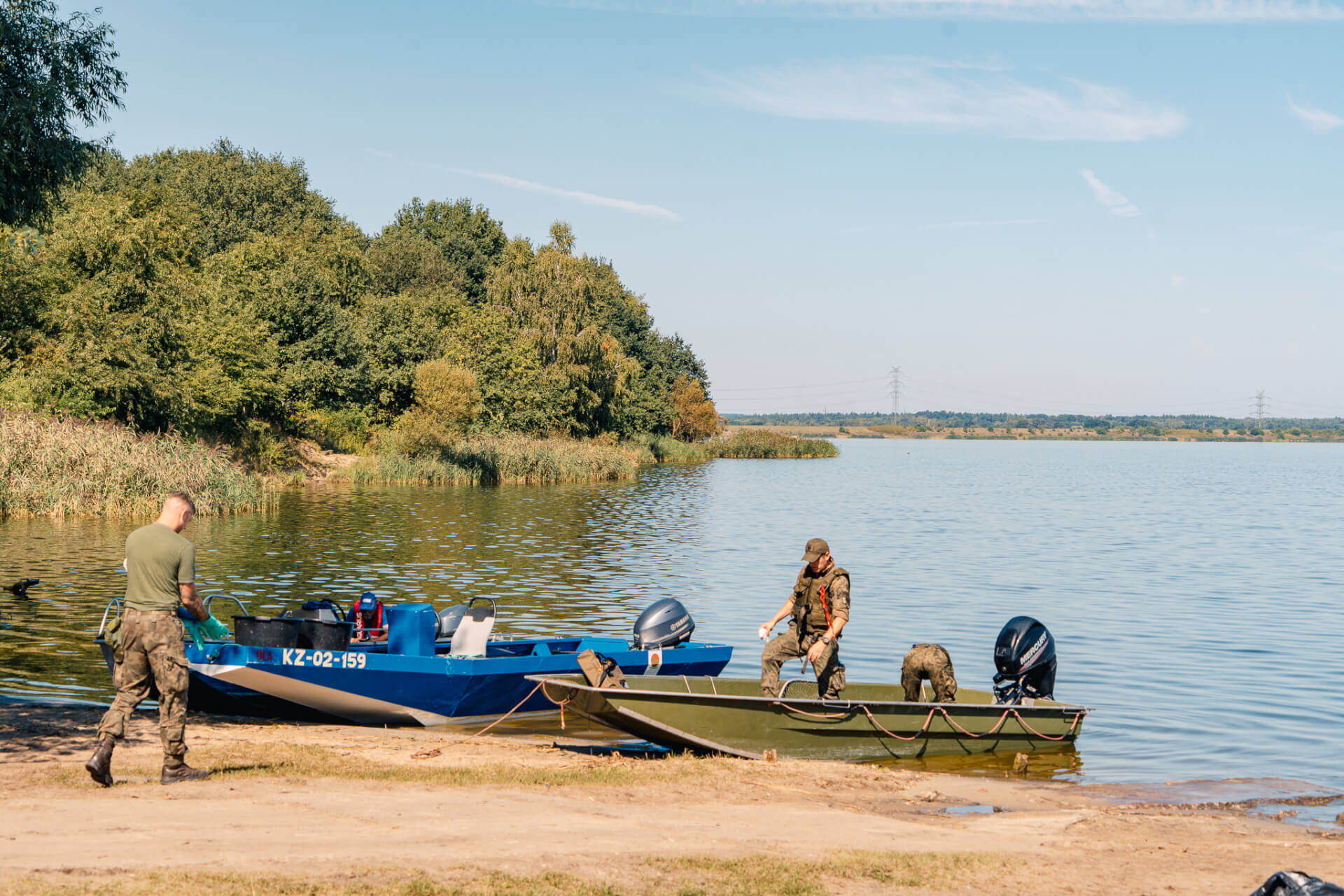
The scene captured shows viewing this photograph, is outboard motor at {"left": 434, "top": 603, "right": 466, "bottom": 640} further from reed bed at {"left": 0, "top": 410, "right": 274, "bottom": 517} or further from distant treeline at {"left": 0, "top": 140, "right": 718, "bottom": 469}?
reed bed at {"left": 0, "top": 410, "right": 274, "bottom": 517}

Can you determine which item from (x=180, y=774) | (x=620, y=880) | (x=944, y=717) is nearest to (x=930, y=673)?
(x=944, y=717)

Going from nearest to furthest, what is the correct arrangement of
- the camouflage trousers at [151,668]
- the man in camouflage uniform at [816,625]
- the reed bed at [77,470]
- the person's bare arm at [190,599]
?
the camouflage trousers at [151,668], the person's bare arm at [190,599], the man in camouflage uniform at [816,625], the reed bed at [77,470]

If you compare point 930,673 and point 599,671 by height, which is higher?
point 599,671

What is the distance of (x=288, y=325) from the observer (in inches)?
2272

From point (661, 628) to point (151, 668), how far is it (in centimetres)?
669

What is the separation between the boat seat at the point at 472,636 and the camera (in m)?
14.1

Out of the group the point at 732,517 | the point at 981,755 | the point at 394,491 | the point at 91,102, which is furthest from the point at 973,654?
the point at 394,491

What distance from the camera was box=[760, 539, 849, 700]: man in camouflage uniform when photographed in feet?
41.1

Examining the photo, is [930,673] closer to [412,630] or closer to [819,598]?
[819,598]

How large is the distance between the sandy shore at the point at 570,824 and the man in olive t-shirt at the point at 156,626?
608 mm

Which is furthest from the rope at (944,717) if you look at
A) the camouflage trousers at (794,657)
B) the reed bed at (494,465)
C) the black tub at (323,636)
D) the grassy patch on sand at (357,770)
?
the reed bed at (494,465)

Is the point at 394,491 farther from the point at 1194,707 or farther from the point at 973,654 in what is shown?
the point at 1194,707

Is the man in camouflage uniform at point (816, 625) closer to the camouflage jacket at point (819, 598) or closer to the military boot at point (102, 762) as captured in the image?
the camouflage jacket at point (819, 598)

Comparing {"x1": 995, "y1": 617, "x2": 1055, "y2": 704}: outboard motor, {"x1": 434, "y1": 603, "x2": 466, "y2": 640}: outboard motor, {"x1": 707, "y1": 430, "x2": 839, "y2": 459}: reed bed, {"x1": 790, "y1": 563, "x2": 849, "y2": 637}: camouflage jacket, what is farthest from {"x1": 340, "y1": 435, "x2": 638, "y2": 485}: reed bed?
{"x1": 790, "y1": 563, "x2": 849, "y2": 637}: camouflage jacket
